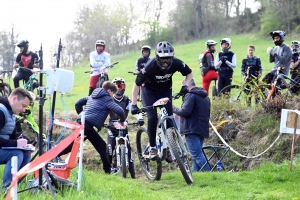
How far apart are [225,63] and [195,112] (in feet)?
14.6

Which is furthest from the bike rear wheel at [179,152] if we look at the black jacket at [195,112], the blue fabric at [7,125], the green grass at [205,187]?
the blue fabric at [7,125]

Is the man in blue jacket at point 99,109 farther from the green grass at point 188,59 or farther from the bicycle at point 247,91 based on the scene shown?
the green grass at point 188,59

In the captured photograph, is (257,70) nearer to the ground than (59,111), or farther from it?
farther from it

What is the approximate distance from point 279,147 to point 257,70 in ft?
12.3

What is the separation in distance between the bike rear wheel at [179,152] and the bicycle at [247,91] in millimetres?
5238

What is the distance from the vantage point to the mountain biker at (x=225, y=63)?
1456 cm

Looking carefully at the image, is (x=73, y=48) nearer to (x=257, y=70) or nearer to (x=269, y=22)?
(x=269, y=22)

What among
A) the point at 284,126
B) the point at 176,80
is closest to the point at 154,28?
the point at 176,80

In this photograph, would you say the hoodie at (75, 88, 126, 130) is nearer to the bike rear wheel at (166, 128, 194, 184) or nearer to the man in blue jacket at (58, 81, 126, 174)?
the man in blue jacket at (58, 81, 126, 174)

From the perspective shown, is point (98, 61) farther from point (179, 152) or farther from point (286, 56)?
point (179, 152)

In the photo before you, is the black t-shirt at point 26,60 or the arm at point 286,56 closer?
the arm at point 286,56

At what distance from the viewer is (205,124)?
417 inches

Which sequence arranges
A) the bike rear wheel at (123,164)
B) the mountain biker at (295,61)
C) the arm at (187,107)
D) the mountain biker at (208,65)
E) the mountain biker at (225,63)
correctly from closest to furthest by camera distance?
Answer: 1. the bike rear wheel at (123,164)
2. the arm at (187,107)
3. the mountain biker at (208,65)
4. the mountain biker at (295,61)
5. the mountain biker at (225,63)

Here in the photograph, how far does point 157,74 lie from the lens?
8.59 meters
